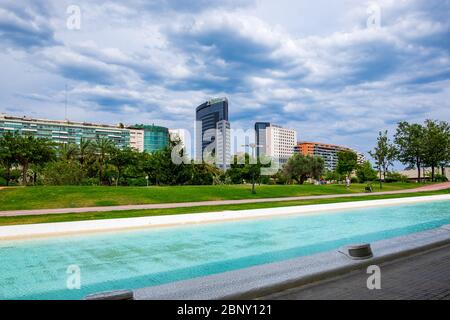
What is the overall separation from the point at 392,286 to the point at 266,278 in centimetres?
198

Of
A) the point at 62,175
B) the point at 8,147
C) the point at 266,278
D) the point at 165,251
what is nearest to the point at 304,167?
the point at 62,175

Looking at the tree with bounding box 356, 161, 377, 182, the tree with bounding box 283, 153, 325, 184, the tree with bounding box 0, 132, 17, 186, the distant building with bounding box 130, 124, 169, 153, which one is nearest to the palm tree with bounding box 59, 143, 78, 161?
the tree with bounding box 0, 132, 17, 186

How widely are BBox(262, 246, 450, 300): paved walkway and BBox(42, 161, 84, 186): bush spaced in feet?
132

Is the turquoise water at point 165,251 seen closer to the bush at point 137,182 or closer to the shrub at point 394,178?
the bush at point 137,182

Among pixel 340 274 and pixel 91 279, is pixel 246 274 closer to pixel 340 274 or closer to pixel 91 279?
pixel 340 274

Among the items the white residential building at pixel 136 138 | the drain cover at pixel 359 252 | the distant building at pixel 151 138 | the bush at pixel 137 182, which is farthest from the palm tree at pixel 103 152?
the distant building at pixel 151 138

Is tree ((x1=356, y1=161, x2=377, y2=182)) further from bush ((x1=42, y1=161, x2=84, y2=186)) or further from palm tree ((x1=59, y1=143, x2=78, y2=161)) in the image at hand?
bush ((x1=42, y1=161, x2=84, y2=186))

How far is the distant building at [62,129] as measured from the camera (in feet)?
432

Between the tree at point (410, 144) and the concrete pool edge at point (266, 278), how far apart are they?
216ft

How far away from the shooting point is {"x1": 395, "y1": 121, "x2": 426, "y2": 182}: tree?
66250 millimetres

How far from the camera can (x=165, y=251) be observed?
11336 mm

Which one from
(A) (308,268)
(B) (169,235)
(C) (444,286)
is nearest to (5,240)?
(B) (169,235)

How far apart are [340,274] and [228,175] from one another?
201ft

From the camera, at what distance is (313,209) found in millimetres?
21203
